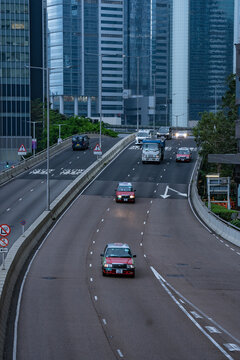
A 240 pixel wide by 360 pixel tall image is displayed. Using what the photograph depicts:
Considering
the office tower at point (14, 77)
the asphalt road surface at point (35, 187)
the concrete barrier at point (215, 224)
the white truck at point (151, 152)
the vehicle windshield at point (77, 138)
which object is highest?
the office tower at point (14, 77)

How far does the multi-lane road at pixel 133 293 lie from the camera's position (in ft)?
65.3

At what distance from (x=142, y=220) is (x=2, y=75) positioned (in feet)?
322

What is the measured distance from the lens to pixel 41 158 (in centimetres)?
8600

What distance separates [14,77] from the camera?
469 ft

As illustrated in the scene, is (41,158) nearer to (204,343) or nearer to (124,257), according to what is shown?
(124,257)

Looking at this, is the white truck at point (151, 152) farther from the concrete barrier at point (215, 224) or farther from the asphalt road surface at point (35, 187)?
the concrete barrier at point (215, 224)

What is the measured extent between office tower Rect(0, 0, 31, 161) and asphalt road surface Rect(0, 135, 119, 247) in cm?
5329

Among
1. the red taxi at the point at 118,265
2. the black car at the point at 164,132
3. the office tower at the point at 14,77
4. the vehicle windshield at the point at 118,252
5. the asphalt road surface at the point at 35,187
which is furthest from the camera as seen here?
the office tower at the point at 14,77

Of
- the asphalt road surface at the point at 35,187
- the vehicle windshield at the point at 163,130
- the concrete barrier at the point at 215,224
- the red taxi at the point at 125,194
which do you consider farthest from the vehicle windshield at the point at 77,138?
the red taxi at the point at 125,194

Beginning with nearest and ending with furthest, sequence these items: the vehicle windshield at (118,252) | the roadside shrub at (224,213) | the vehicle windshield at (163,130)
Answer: the vehicle windshield at (118,252)
the roadside shrub at (224,213)
the vehicle windshield at (163,130)

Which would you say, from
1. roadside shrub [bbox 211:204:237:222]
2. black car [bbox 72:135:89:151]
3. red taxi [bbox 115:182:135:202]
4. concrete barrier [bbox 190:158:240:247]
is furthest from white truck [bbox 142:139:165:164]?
roadside shrub [bbox 211:204:237:222]

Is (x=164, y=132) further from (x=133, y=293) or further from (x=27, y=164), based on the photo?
(x=133, y=293)

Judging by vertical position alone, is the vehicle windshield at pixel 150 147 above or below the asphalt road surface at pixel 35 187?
above

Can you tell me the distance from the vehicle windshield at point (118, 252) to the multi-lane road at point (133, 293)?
1278 millimetres
